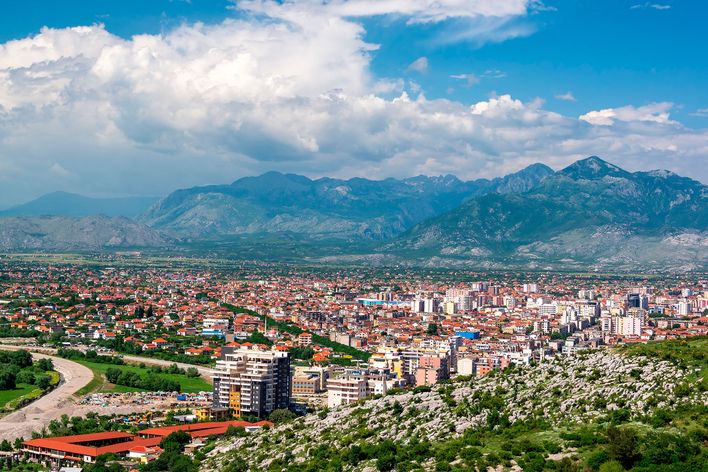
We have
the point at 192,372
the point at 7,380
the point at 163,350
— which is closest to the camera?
the point at 7,380

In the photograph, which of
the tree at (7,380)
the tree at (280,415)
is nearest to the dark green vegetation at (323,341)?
the tree at (7,380)

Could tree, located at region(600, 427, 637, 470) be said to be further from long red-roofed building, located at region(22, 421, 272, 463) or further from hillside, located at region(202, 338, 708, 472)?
long red-roofed building, located at region(22, 421, 272, 463)

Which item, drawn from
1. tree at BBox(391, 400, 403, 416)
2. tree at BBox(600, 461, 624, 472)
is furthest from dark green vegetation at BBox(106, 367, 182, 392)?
tree at BBox(600, 461, 624, 472)

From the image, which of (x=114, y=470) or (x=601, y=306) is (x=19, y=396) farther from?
(x=601, y=306)

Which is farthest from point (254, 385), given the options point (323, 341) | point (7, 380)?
point (323, 341)

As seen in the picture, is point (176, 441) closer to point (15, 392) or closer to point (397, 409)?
point (397, 409)

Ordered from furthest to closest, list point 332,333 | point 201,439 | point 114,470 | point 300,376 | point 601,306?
point 601,306 < point 332,333 < point 300,376 < point 201,439 < point 114,470

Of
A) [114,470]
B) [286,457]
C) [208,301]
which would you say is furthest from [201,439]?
[208,301]
